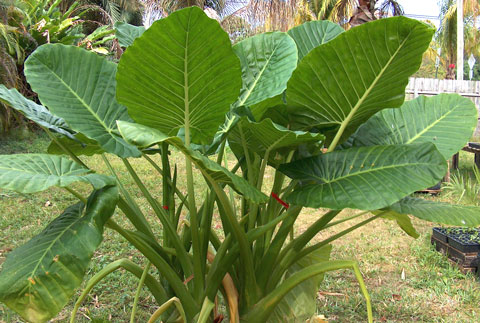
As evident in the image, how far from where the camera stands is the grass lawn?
191 centimetres

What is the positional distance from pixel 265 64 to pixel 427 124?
0.58m

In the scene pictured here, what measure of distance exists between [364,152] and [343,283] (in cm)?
131

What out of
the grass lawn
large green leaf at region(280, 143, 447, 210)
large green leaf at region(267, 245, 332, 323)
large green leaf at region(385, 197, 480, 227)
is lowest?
the grass lawn

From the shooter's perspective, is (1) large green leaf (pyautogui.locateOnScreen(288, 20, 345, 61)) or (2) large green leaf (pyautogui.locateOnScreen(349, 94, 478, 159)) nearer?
(2) large green leaf (pyautogui.locateOnScreen(349, 94, 478, 159))

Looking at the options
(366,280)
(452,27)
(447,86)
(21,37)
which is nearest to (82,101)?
(366,280)

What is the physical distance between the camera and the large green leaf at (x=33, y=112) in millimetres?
1104

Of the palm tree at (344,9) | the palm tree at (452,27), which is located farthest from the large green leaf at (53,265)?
the palm tree at (452,27)

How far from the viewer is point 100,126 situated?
1.23m

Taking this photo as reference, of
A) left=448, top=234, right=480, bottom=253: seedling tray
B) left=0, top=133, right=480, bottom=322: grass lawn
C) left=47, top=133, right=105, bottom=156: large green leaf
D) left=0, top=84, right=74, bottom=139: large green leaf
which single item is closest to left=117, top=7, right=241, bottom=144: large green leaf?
left=0, top=84, right=74, bottom=139: large green leaf

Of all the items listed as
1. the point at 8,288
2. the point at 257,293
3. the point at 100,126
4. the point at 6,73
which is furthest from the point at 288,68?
the point at 6,73

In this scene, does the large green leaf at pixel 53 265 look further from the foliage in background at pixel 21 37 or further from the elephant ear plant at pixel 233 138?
the foliage in background at pixel 21 37

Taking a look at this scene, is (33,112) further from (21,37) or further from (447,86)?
(447,86)

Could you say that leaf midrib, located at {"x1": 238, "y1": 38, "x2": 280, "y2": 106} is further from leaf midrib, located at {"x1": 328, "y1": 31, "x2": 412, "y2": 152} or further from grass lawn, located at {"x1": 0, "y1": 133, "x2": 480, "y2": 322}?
grass lawn, located at {"x1": 0, "y1": 133, "x2": 480, "y2": 322}

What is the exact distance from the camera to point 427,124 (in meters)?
1.38
